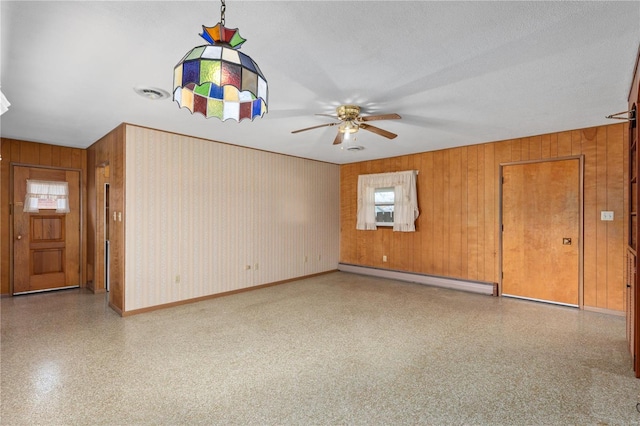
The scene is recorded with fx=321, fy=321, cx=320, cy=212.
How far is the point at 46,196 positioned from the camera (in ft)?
17.6

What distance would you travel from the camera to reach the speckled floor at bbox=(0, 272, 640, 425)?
2123 millimetres

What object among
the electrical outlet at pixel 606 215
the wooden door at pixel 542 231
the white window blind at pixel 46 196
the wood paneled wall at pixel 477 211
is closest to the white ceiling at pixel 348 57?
the wood paneled wall at pixel 477 211

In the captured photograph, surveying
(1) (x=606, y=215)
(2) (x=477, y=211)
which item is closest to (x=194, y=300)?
(2) (x=477, y=211)

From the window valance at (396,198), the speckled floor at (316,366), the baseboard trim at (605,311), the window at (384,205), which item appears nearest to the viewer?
the speckled floor at (316,366)

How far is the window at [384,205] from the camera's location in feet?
21.5

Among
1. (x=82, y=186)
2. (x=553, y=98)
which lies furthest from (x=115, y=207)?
(x=553, y=98)

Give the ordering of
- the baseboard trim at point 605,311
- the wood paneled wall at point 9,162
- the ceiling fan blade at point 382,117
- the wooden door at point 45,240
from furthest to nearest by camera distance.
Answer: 1. the wooden door at point 45,240
2. the wood paneled wall at point 9,162
3. the baseboard trim at point 605,311
4. the ceiling fan blade at point 382,117

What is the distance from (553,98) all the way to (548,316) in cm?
269

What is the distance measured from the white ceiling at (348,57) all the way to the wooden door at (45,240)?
155 centimetres

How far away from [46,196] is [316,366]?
5462mm

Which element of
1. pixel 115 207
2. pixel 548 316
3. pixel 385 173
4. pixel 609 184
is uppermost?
pixel 385 173

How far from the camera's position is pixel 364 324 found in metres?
3.80

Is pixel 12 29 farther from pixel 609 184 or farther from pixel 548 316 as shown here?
pixel 609 184

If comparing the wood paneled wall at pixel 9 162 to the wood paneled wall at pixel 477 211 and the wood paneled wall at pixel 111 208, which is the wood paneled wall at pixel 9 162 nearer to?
the wood paneled wall at pixel 111 208
